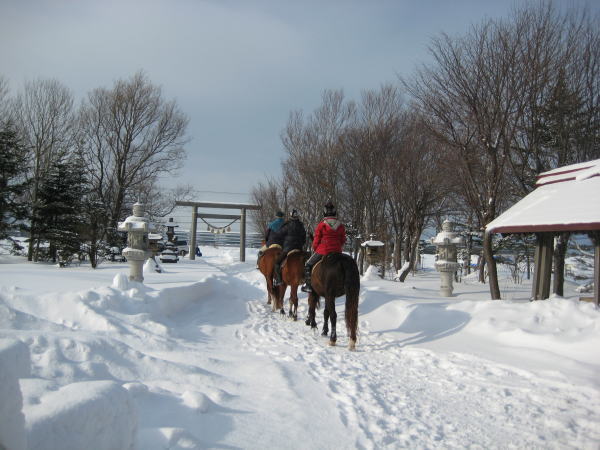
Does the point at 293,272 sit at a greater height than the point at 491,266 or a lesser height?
lesser

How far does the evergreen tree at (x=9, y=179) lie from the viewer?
16.9 meters

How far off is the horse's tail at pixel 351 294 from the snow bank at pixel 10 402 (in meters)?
4.84

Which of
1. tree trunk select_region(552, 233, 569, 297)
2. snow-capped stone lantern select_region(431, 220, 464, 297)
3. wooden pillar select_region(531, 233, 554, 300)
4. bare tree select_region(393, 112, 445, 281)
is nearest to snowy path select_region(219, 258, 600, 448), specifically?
wooden pillar select_region(531, 233, 554, 300)

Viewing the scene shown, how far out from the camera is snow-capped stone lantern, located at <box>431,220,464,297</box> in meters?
11.7

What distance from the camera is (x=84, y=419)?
1951 mm

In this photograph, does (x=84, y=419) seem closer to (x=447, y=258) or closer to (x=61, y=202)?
(x=447, y=258)

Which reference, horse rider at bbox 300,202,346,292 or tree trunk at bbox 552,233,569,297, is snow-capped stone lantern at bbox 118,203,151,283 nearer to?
horse rider at bbox 300,202,346,292

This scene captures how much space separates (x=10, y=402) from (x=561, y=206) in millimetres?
9094

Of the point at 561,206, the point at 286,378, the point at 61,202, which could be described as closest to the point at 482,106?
the point at 561,206

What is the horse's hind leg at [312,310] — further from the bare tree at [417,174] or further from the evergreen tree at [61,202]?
the evergreen tree at [61,202]

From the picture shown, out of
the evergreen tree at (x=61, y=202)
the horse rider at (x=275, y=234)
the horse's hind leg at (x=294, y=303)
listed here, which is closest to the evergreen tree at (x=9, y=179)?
the evergreen tree at (x=61, y=202)

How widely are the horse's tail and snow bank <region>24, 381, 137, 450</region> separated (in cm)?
418

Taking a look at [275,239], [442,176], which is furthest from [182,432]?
[442,176]

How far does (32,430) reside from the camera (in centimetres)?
180
